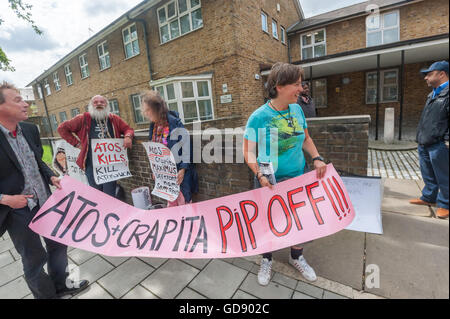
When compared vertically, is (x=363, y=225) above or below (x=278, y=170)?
below

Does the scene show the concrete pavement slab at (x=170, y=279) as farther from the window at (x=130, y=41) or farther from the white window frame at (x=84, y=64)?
the white window frame at (x=84, y=64)

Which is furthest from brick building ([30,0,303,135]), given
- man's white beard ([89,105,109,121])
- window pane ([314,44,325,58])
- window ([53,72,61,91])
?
window ([53,72,61,91])

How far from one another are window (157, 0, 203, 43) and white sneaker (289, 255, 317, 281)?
30.4 feet

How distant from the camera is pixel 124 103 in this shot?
11969 millimetres

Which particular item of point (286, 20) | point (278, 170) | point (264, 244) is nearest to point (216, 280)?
point (264, 244)

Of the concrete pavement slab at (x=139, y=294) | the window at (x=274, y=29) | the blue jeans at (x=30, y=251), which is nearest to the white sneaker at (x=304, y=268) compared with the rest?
the concrete pavement slab at (x=139, y=294)

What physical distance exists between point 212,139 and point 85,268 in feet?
6.31

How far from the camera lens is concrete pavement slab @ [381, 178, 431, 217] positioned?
2.71ft

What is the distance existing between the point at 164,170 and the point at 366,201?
6.74ft

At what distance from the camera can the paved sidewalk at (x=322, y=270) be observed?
695 mm

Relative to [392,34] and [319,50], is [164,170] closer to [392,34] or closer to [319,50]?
[392,34]

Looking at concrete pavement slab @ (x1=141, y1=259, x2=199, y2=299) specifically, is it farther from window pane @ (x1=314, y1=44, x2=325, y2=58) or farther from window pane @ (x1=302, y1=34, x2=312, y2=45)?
window pane @ (x1=302, y1=34, x2=312, y2=45)

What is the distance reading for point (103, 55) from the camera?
12.4 m
